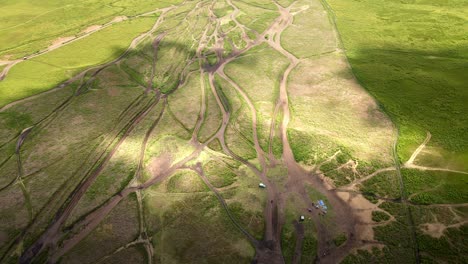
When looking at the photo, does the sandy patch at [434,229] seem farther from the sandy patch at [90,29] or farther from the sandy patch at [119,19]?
the sandy patch at [119,19]

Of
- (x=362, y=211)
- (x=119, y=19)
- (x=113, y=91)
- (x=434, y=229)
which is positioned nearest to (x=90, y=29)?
(x=119, y=19)

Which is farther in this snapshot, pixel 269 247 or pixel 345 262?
pixel 269 247

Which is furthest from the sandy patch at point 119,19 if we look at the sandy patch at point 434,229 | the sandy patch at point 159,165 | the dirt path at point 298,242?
the sandy patch at point 434,229

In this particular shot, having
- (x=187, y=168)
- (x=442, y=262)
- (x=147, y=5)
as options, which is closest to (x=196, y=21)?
(x=147, y=5)

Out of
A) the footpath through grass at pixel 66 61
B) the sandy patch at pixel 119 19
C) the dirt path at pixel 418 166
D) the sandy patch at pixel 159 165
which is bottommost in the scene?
the sandy patch at pixel 159 165

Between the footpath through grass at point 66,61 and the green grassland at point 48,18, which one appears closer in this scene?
the footpath through grass at point 66,61

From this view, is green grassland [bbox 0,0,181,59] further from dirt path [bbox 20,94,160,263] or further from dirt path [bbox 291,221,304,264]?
dirt path [bbox 291,221,304,264]

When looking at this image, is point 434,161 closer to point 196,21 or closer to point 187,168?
point 187,168
